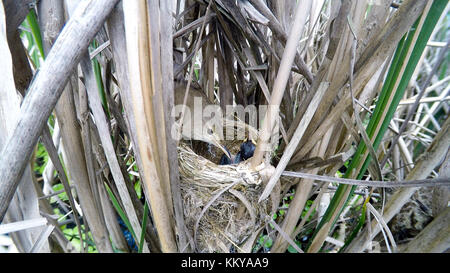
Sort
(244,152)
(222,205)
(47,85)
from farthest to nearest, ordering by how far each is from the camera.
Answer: (244,152) < (222,205) < (47,85)

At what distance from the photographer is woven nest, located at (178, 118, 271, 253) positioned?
1.72 feet

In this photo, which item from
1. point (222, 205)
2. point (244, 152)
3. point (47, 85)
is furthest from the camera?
point (244, 152)

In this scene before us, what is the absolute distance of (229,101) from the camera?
0.70 meters

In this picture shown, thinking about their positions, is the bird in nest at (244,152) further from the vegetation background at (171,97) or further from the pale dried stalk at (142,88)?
the pale dried stalk at (142,88)

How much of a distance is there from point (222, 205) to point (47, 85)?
1.12 feet

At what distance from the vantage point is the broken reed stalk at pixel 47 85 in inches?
13.0

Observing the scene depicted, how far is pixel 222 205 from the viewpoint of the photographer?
56cm

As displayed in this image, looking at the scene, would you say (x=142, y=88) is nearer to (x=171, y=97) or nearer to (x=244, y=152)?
(x=171, y=97)

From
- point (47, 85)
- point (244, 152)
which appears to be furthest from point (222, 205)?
point (47, 85)

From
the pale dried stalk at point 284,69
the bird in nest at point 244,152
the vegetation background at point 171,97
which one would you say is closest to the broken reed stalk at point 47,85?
the vegetation background at point 171,97

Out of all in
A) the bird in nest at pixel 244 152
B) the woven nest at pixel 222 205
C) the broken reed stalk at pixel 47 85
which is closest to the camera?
the broken reed stalk at pixel 47 85

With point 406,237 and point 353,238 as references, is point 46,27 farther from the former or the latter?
point 406,237

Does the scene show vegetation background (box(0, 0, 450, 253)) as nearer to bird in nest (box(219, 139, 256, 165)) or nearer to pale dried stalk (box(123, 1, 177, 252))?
pale dried stalk (box(123, 1, 177, 252))

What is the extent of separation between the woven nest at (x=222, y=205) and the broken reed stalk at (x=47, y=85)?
0.90 feet
